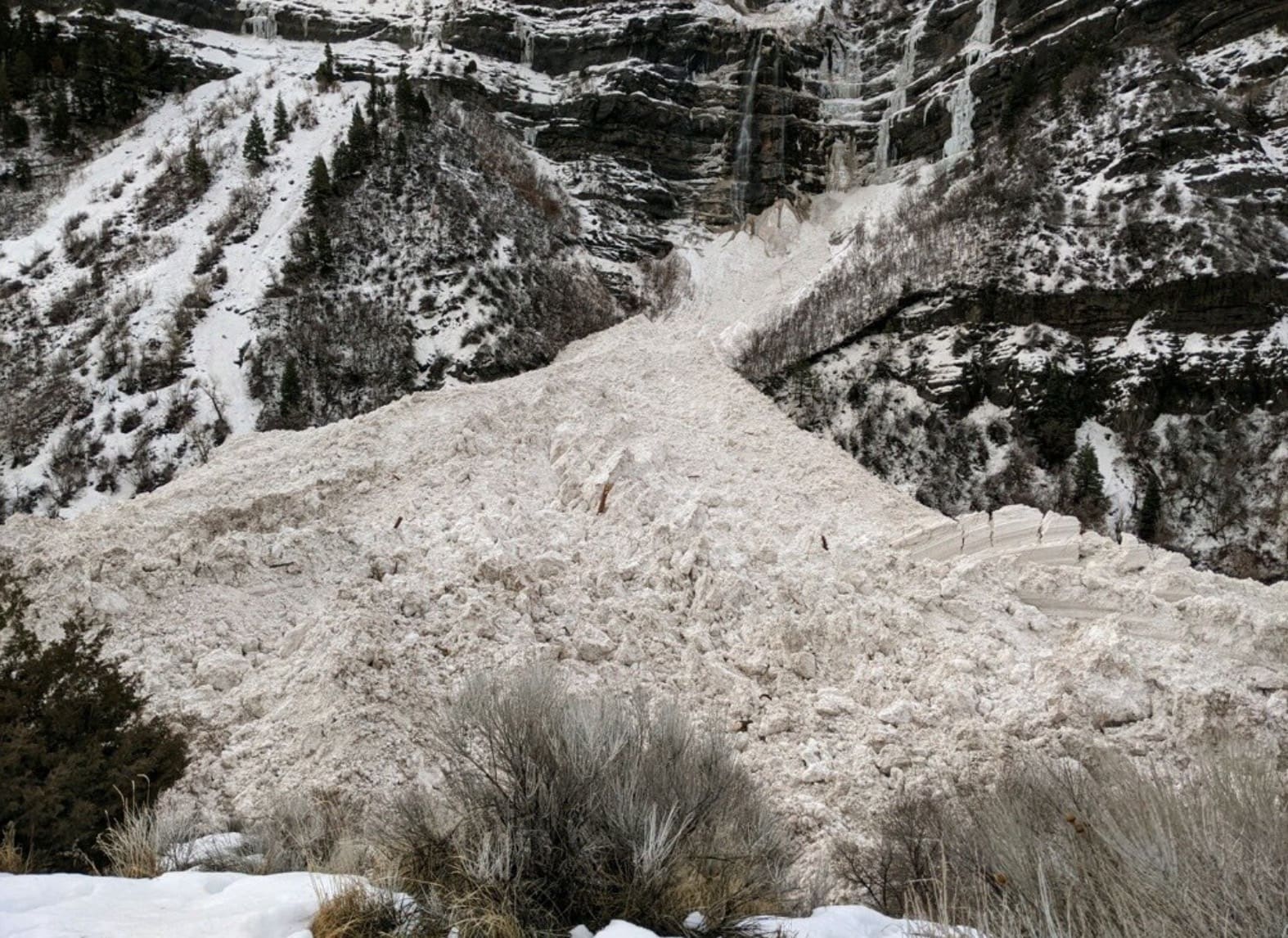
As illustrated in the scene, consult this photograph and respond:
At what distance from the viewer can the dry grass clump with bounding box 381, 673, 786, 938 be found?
3.52 metres

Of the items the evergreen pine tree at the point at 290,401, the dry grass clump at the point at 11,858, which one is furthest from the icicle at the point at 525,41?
the dry grass clump at the point at 11,858

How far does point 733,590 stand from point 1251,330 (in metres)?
24.1

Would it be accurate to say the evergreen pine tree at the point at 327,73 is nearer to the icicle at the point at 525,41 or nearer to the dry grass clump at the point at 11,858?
the icicle at the point at 525,41

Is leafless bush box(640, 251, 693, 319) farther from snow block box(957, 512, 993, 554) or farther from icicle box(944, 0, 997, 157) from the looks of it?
snow block box(957, 512, 993, 554)

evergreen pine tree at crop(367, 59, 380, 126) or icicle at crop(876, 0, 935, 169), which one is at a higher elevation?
icicle at crop(876, 0, 935, 169)

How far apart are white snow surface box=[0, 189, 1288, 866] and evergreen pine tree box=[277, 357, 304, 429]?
10.1 m

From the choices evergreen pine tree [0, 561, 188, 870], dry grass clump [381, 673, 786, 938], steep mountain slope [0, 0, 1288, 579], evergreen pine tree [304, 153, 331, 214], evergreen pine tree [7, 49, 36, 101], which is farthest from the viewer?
evergreen pine tree [7, 49, 36, 101]

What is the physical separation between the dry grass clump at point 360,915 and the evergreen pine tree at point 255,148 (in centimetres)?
3907

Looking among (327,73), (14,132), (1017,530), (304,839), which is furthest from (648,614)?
(14,132)

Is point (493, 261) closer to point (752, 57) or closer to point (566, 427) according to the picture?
point (566, 427)


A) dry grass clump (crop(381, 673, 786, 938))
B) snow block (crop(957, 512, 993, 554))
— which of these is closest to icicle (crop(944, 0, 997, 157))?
snow block (crop(957, 512, 993, 554))

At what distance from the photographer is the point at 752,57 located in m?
44.2

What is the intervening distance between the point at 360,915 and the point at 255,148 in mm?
40035

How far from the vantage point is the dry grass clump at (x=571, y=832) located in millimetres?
3520
